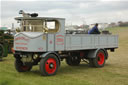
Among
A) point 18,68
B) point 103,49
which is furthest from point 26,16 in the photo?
point 103,49

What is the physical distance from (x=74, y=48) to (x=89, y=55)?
1.68 meters

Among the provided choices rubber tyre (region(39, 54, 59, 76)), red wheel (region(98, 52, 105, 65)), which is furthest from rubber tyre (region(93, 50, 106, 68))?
rubber tyre (region(39, 54, 59, 76))

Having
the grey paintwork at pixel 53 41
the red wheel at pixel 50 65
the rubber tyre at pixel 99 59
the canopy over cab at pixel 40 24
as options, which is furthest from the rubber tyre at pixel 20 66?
the rubber tyre at pixel 99 59

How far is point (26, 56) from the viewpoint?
8.55m

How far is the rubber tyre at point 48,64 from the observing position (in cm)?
816

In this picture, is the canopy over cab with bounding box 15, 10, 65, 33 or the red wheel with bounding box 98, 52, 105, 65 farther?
the red wheel with bounding box 98, 52, 105, 65

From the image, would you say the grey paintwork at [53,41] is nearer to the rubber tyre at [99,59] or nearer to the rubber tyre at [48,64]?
the rubber tyre at [48,64]

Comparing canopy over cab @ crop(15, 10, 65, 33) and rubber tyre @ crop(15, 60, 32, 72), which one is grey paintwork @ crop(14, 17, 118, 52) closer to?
canopy over cab @ crop(15, 10, 65, 33)

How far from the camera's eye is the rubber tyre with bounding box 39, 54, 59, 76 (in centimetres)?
816

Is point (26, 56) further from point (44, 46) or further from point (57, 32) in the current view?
point (57, 32)

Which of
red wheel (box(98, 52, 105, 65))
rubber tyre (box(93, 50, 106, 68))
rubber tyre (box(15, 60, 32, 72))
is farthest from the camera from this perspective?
red wheel (box(98, 52, 105, 65))

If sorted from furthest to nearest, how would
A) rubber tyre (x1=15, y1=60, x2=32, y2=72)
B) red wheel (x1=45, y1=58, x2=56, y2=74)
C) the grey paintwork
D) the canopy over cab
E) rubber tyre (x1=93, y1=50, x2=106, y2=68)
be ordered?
rubber tyre (x1=93, y1=50, x2=106, y2=68)
rubber tyre (x1=15, y1=60, x2=32, y2=72)
the canopy over cab
red wheel (x1=45, y1=58, x2=56, y2=74)
the grey paintwork

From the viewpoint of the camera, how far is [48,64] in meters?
8.34

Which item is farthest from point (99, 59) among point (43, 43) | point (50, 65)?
point (43, 43)
